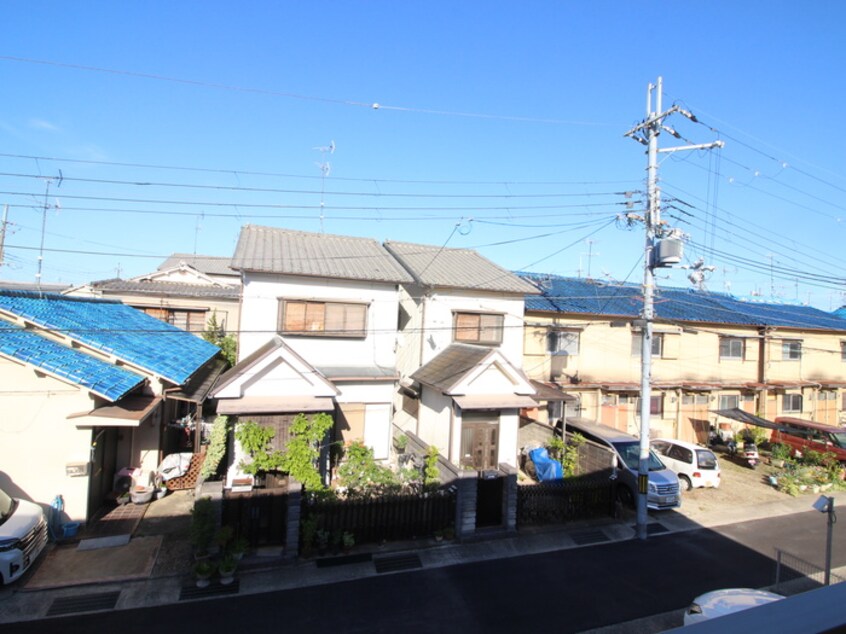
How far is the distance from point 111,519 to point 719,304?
32.1 meters

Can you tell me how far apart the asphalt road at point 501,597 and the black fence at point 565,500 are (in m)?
1.48

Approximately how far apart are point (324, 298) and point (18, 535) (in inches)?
403

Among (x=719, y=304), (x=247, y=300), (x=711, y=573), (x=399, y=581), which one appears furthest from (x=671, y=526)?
(x=719, y=304)

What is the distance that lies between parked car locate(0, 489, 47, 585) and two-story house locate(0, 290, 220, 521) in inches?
40.2

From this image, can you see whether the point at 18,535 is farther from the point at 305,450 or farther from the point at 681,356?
the point at 681,356

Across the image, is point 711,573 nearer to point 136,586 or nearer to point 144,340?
point 136,586

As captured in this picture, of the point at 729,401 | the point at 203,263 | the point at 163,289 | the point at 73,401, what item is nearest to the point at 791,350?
the point at 729,401

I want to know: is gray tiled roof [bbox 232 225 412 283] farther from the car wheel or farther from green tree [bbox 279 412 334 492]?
the car wheel

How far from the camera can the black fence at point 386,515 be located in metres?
11.3

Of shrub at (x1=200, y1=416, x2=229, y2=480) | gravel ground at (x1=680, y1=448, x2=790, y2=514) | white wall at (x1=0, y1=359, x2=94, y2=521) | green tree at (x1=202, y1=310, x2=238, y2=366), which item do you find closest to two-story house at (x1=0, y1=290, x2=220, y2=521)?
white wall at (x1=0, y1=359, x2=94, y2=521)

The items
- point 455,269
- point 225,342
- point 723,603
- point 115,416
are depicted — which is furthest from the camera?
point 225,342

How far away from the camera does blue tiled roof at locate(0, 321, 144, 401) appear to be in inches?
448

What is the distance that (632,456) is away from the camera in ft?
54.1

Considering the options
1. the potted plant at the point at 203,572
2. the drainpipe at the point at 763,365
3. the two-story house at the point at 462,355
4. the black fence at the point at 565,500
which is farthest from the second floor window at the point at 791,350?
the potted plant at the point at 203,572
